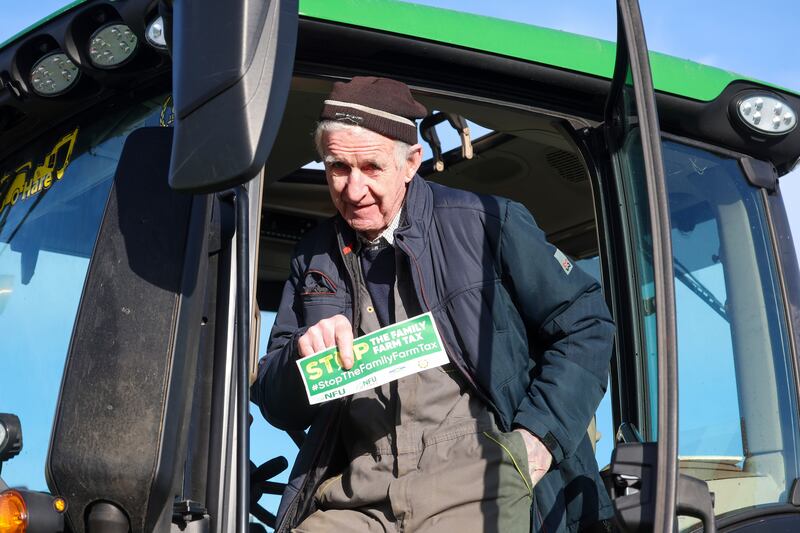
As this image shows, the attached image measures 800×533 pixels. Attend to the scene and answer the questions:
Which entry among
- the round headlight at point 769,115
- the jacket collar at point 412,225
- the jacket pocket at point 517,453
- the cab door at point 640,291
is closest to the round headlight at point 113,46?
the jacket collar at point 412,225

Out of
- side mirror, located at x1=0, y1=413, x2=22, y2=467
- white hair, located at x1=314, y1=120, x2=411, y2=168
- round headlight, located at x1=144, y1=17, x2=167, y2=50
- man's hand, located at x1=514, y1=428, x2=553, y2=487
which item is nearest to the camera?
side mirror, located at x1=0, y1=413, x2=22, y2=467

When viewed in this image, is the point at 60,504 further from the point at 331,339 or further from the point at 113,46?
the point at 113,46

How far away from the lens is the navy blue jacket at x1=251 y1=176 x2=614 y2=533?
223 cm

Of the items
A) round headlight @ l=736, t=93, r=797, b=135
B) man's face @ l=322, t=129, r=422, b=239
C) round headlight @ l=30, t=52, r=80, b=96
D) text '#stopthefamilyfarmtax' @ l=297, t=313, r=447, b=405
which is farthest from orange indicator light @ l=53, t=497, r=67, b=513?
round headlight @ l=736, t=93, r=797, b=135

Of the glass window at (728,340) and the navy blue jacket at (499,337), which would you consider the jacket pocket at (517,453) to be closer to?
the navy blue jacket at (499,337)

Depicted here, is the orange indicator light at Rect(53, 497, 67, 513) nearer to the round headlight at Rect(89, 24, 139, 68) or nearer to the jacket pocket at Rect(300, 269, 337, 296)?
the jacket pocket at Rect(300, 269, 337, 296)

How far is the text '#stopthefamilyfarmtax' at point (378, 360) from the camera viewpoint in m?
2.08

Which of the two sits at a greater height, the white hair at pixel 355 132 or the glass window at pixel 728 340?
the white hair at pixel 355 132

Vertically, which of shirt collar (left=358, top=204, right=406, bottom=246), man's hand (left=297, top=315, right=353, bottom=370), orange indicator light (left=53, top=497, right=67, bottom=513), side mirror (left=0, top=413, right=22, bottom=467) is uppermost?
shirt collar (left=358, top=204, right=406, bottom=246)

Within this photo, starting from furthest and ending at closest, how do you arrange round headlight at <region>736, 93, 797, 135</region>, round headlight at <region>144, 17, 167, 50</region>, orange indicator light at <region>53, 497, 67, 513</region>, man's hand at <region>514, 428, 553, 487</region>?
round headlight at <region>736, 93, 797, 135</region> < round headlight at <region>144, 17, 167, 50</region> < man's hand at <region>514, 428, 553, 487</region> < orange indicator light at <region>53, 497, 67, 513</region>

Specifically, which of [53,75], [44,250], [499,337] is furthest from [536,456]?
[53,75]

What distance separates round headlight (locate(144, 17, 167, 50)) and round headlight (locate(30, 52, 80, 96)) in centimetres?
20

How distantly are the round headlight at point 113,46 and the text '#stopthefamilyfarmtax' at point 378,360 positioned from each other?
0.80m

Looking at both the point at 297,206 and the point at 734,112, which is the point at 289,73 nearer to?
the point at 734,112
